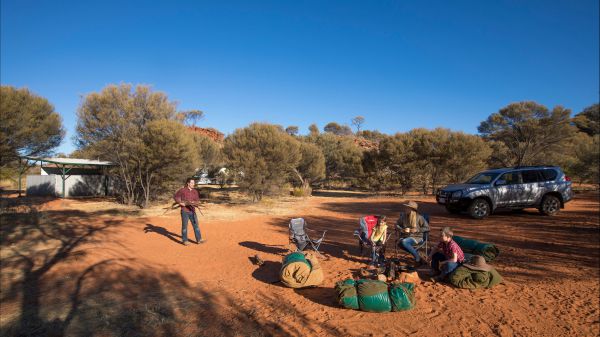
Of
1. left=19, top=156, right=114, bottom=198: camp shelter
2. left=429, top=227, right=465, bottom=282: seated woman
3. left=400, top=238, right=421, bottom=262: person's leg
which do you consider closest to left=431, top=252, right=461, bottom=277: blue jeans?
left=429, top=227, right=465, bottom=282: seated woman

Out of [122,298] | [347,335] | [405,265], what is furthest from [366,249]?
[122,298]

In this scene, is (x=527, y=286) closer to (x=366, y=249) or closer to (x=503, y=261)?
(x=503, y=261)

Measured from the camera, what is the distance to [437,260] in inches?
212

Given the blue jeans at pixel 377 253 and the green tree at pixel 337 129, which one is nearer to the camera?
the blue jeans at pixel 377 253

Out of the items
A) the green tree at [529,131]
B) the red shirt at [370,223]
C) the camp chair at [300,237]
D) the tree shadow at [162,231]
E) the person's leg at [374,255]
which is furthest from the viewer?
the green tree at [529,131]

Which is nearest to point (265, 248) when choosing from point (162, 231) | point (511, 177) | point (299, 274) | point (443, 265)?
point (299, 274)

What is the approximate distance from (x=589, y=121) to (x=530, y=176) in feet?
133

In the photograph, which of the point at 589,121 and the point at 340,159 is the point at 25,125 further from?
the point at 589,121

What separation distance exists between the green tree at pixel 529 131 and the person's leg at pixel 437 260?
25487 millimetres

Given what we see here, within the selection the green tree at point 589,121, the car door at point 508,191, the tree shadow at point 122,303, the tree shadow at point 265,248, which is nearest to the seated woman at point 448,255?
the tree shadow at point 122,303

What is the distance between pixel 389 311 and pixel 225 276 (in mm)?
2960

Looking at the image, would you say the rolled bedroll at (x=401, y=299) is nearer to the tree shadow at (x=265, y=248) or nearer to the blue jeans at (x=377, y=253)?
the blue jeans at (x=377, y=253)

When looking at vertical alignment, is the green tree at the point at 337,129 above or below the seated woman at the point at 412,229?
above

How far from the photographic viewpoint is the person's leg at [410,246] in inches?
228
